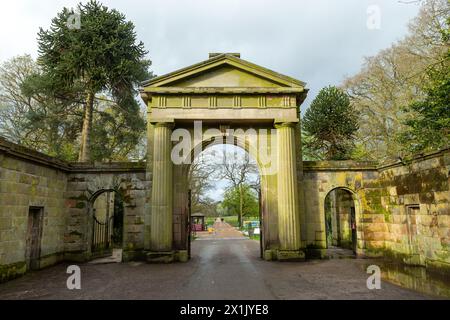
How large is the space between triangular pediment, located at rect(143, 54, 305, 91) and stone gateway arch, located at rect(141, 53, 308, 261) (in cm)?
4

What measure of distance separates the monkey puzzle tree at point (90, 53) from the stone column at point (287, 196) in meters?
11.8

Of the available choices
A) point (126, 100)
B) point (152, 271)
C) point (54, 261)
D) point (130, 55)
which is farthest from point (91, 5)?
point (152, 271)

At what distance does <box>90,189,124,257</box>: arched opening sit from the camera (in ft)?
50.5

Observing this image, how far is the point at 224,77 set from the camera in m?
12.9

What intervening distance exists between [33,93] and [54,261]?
45.8 ft

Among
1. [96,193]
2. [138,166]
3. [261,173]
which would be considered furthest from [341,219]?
[96,193]

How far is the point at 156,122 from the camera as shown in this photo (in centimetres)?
1230

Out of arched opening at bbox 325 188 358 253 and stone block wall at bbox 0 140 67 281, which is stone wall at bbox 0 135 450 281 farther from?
arched opening at bbox 325 188 358 253

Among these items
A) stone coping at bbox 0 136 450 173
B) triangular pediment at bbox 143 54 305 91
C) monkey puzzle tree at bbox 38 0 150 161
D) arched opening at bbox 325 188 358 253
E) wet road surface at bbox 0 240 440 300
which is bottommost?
wet road surface at bbox 0 240 440 300

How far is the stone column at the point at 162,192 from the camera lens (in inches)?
454

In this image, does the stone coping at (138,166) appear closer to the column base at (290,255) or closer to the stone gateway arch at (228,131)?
the stone gateway arch at (228,131)

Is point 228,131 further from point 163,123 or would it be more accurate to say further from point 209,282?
point 209,282

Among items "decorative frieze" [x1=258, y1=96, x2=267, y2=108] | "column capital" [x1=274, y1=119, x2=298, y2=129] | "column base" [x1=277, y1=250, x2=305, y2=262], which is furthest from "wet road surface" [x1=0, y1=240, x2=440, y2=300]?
"decorative frieze" [x1=258, y1=96, x2=267, y2=108]
